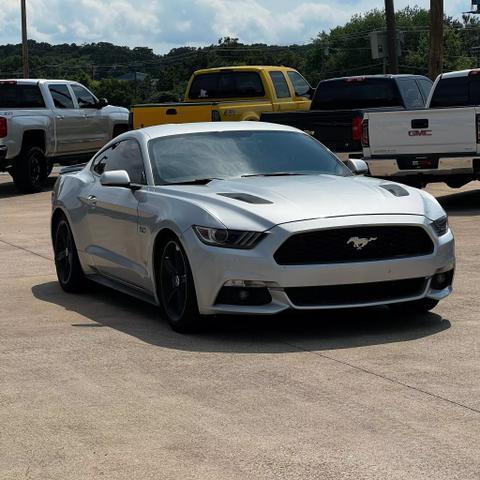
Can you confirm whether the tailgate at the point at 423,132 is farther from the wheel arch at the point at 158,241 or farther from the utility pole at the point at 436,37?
the utility pole at the point at 436,37

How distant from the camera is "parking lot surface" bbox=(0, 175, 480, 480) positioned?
16.9ft

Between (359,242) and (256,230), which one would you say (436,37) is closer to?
(359,242)

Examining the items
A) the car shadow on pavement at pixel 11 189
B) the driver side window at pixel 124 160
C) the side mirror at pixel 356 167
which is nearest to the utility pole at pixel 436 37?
the car shadow on pavement at pixel 11 189

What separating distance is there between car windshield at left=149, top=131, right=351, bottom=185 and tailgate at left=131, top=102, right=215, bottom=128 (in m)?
11.2

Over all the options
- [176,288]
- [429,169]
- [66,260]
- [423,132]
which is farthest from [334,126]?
[176,288]

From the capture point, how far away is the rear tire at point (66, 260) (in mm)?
10211

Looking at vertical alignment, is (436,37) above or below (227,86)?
above

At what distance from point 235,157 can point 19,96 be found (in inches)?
599

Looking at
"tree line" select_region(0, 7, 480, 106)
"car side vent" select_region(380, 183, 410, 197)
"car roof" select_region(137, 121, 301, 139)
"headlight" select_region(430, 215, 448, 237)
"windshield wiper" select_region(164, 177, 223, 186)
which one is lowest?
"headlight" select_region(430, 215, 448, 237)

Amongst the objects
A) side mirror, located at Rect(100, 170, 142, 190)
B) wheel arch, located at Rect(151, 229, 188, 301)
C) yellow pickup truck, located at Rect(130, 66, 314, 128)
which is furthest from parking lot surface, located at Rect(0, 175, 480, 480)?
yellow pickup truck, located at Rect(130, 66, 314, 128)

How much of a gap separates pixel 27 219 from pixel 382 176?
5146 mm

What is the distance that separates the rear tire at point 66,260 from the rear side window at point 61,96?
45.0ft

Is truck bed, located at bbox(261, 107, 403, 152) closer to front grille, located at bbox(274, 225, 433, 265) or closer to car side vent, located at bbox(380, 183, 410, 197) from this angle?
car side vent, located at bbox(380, 183, 410, 197)

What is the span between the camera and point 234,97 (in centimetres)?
2398
